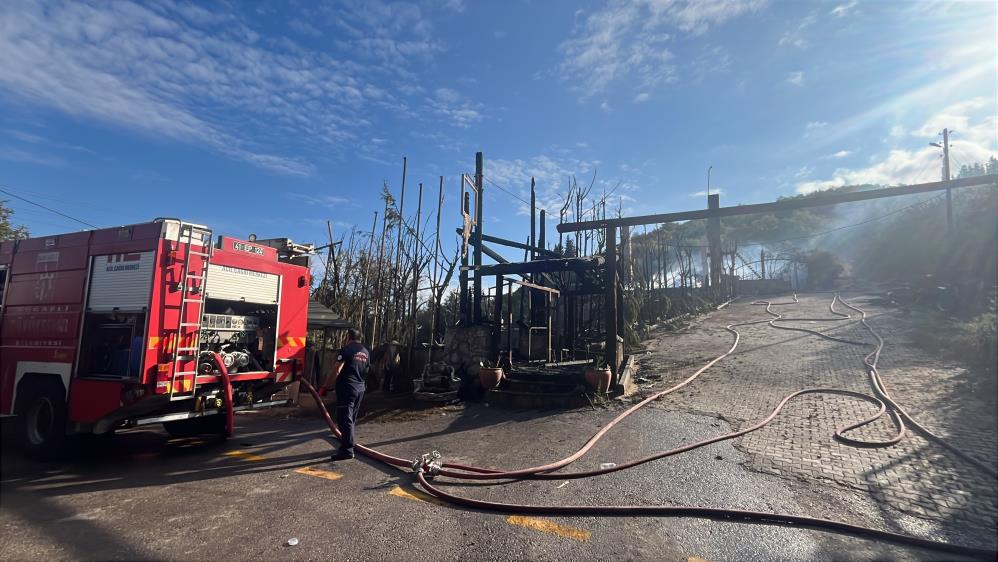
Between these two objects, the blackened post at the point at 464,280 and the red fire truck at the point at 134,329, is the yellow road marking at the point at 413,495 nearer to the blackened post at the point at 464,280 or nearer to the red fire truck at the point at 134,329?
the red fire truck at the point at 134,329

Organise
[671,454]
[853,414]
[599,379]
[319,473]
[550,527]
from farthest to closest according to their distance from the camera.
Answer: [599,379] < [853,414] < [671,454] < [319,473] < [550,527]

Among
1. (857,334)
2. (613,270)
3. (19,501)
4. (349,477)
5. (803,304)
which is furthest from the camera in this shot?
(803,304)

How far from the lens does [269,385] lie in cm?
729

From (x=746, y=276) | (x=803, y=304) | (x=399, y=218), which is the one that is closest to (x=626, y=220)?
(x=399, y=218)

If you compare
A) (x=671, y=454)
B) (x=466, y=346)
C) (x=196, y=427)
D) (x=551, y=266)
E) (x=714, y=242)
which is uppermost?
(x=714, y=242)

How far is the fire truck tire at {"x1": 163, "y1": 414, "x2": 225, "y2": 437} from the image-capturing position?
7.64m

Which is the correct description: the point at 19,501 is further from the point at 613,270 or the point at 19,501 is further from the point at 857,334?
the point at 857,334

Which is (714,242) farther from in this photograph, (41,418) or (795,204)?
(41,418)

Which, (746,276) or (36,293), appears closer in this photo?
(36,293)

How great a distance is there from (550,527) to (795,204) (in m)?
13.0

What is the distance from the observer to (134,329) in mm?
5781

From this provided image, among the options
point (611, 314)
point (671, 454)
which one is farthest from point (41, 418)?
point (611, 314)

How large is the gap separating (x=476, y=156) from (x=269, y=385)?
24.2 feet

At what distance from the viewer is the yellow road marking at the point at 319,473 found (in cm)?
552
